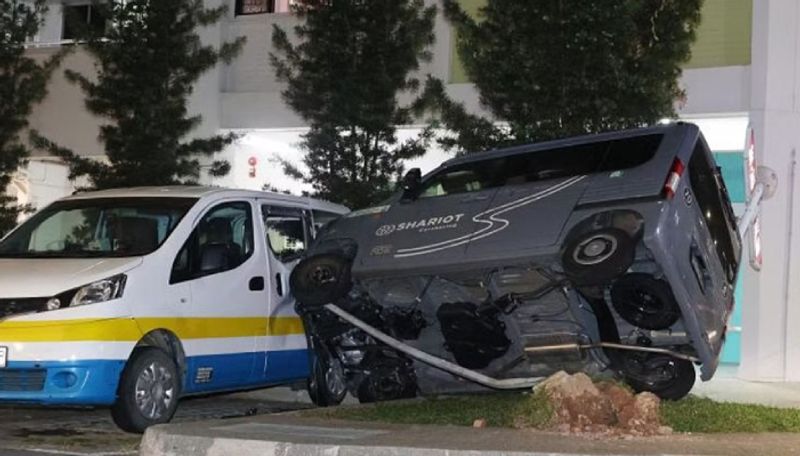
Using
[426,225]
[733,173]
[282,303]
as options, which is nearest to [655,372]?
[426,225]

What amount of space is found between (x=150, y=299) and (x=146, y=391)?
68 centimetres

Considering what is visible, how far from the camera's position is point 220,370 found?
26.0 ft

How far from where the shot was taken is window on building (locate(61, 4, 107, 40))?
1318 cm

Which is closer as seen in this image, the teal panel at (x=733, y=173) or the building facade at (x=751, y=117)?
the building facade at (x=751, y=117)

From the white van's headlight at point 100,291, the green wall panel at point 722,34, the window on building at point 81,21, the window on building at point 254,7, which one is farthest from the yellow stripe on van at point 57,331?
the window on building at point 254,7

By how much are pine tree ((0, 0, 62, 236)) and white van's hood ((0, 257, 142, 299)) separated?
7.09 meters

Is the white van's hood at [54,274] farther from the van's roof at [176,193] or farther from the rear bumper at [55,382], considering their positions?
the van's roof at [176,193]

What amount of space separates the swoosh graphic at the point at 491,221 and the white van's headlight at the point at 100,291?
2.05 metres

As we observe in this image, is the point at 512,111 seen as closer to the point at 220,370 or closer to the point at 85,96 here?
the point at 220,370

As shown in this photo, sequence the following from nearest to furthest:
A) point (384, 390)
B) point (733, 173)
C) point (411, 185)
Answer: point (411, 185) → point (384, 390) → point (733, 173)

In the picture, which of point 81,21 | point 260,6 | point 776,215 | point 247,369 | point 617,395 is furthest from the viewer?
point 260,6

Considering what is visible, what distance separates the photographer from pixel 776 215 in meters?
11.6

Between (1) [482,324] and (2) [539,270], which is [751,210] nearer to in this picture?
(1) [482,324]

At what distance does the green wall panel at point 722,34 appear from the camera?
1209 cm
